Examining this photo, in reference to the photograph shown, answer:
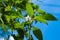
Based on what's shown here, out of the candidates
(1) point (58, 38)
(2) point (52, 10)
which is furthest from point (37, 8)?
(2) point (52, 10)

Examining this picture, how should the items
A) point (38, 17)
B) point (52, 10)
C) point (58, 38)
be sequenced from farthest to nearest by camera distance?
1. point (52, 10)
2. point (58, 38)
3. point (38, 17)

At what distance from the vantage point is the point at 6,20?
1.23 ft

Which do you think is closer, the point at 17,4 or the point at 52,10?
the point at 17,4

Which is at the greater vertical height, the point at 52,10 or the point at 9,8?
the point at 9,8

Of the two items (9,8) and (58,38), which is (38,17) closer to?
(9,8)

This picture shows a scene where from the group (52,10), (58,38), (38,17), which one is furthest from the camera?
(52,10)

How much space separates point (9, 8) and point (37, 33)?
8 centimetres

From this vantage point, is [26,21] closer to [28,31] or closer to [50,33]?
[28,31]

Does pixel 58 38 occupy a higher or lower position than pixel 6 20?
lower

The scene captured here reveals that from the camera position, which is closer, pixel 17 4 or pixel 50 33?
pixel 17 4

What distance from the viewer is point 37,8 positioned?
406 millimetres

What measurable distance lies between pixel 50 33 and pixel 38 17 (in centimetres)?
252

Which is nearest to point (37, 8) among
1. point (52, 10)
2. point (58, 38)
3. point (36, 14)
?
point (36, 14)

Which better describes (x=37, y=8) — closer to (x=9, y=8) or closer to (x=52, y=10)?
(x=9, y=8)
